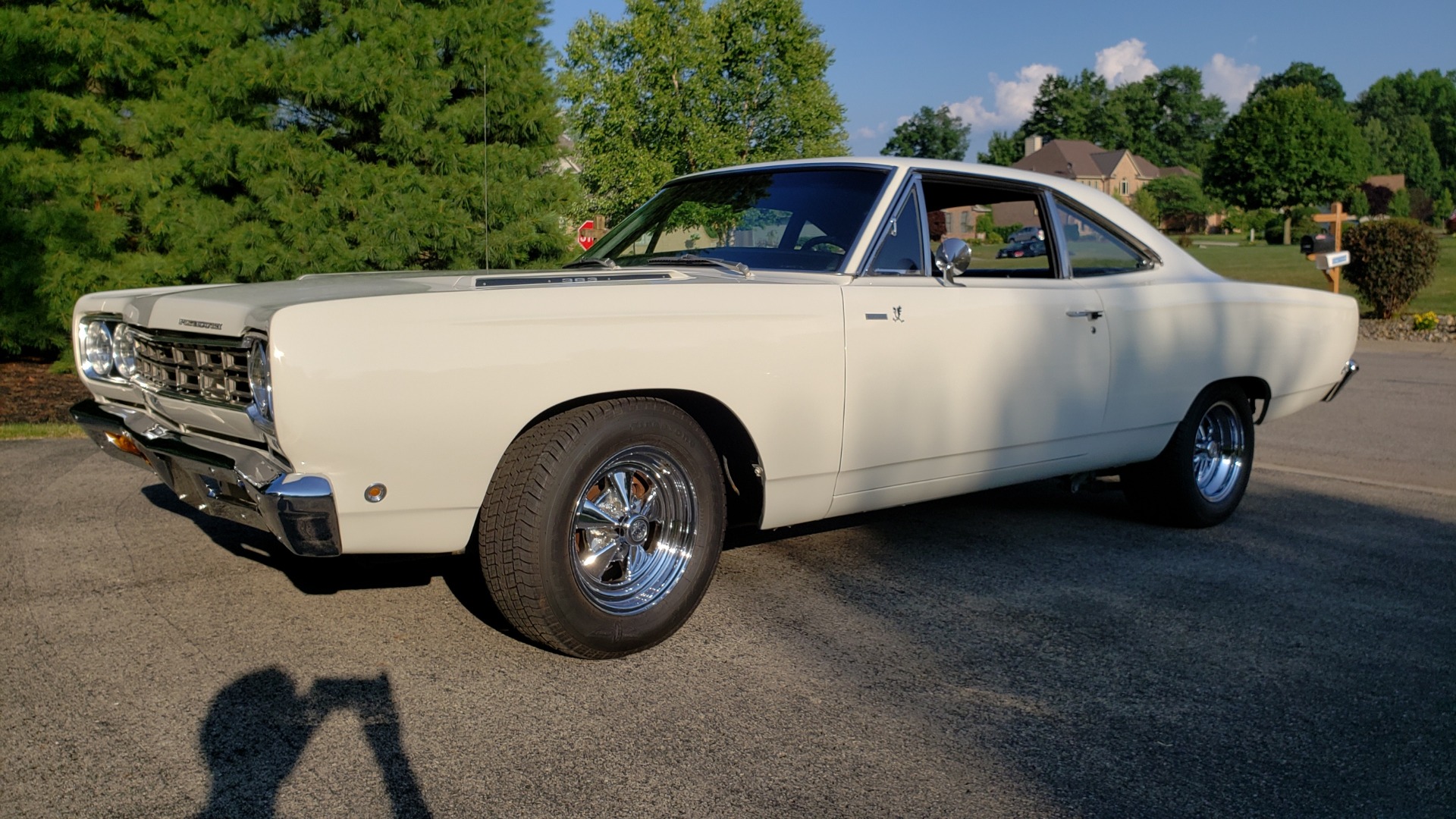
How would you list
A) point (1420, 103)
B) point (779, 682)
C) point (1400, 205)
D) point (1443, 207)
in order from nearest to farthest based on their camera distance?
1. point (779, 682)
2. point (1400, 205)
3. point (1443, 207)
4. point (1420, 103)

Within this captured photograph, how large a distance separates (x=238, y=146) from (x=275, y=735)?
8707mm

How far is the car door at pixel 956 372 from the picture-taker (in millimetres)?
4145

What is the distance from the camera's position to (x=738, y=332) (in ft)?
12.4

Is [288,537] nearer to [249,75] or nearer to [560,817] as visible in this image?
[560,817]

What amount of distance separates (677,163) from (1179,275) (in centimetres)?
2812

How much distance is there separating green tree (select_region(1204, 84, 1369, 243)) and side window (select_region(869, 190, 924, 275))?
75.1 metres

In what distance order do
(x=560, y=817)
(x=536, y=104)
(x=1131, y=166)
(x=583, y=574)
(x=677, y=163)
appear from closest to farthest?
(x=560, y=817)
(x=583, y=574)
(x=536, y=104)
(x=677, y=163)
(x=1131, y=166)

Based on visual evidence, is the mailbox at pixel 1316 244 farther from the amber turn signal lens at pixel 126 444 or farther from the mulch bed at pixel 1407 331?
the amber turn signal lens at pixel 126 444

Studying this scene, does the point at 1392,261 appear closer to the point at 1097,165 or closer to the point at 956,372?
the point at 956,372

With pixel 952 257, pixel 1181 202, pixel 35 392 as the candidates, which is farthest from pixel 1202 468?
pixel 1181 202

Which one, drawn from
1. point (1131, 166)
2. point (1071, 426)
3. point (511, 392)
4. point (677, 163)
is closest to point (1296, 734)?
point (1071, 426)

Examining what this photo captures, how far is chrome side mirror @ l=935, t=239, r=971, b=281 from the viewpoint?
4395mm

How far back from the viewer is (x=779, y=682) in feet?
11.4

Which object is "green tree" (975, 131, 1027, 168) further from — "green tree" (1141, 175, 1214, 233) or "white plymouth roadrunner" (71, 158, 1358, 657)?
"white plymouth roadrunner" (71, 158, 1358, 657)
